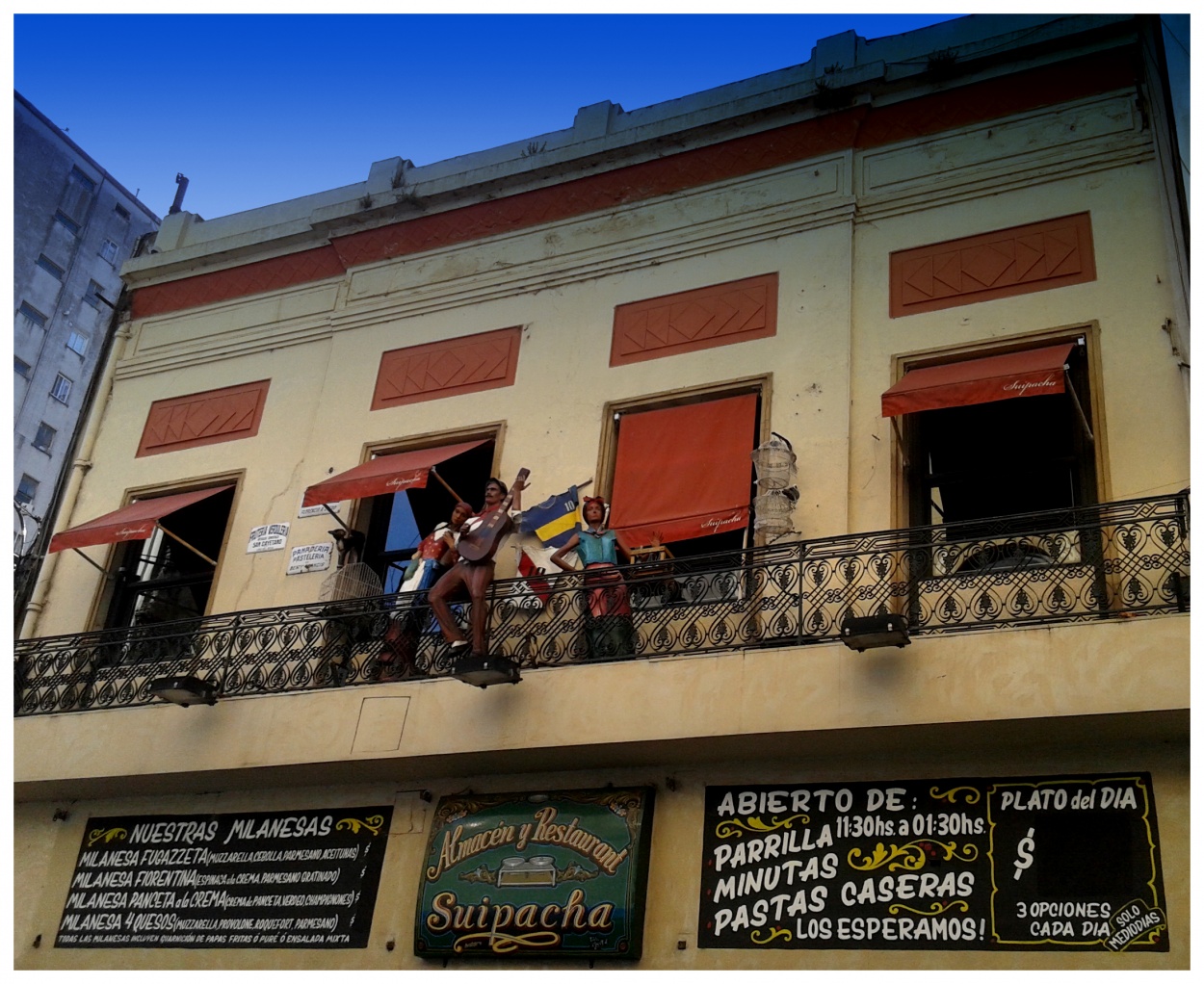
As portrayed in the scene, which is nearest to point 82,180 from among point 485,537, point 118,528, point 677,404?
point 118,528

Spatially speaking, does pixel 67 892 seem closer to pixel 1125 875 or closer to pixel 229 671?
pixel 229 671

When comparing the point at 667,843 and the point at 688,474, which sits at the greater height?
the point at 688,474

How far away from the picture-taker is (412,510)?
38.2ft

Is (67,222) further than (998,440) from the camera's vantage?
Yes

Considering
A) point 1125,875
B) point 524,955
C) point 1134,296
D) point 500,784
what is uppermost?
point 1134,296

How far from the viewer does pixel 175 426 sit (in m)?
12.9

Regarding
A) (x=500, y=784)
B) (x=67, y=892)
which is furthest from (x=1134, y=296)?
(x=67, y=892)

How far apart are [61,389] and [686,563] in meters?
30.1

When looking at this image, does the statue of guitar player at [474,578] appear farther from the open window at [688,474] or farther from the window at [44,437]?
the window at [44,437]

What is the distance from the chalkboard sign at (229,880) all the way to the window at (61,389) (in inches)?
1062

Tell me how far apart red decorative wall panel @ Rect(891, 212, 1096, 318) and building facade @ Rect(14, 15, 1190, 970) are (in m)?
0.03

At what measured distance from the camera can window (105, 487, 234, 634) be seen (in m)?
12.1

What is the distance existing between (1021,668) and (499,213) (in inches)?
280

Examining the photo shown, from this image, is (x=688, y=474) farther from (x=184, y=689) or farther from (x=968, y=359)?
(x=184, y=689)
